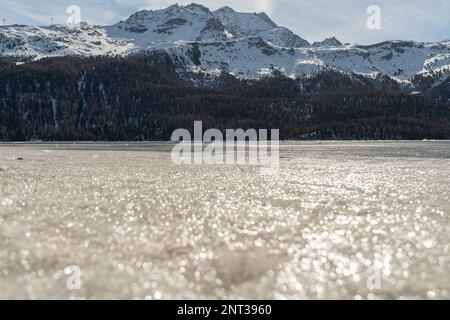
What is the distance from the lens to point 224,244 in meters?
12.6

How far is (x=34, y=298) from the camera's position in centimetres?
862

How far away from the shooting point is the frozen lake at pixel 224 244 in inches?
368

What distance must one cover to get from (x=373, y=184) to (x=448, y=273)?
17.3m

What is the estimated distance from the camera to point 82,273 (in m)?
10.0

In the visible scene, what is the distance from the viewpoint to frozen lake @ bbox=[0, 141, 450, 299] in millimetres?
9359
